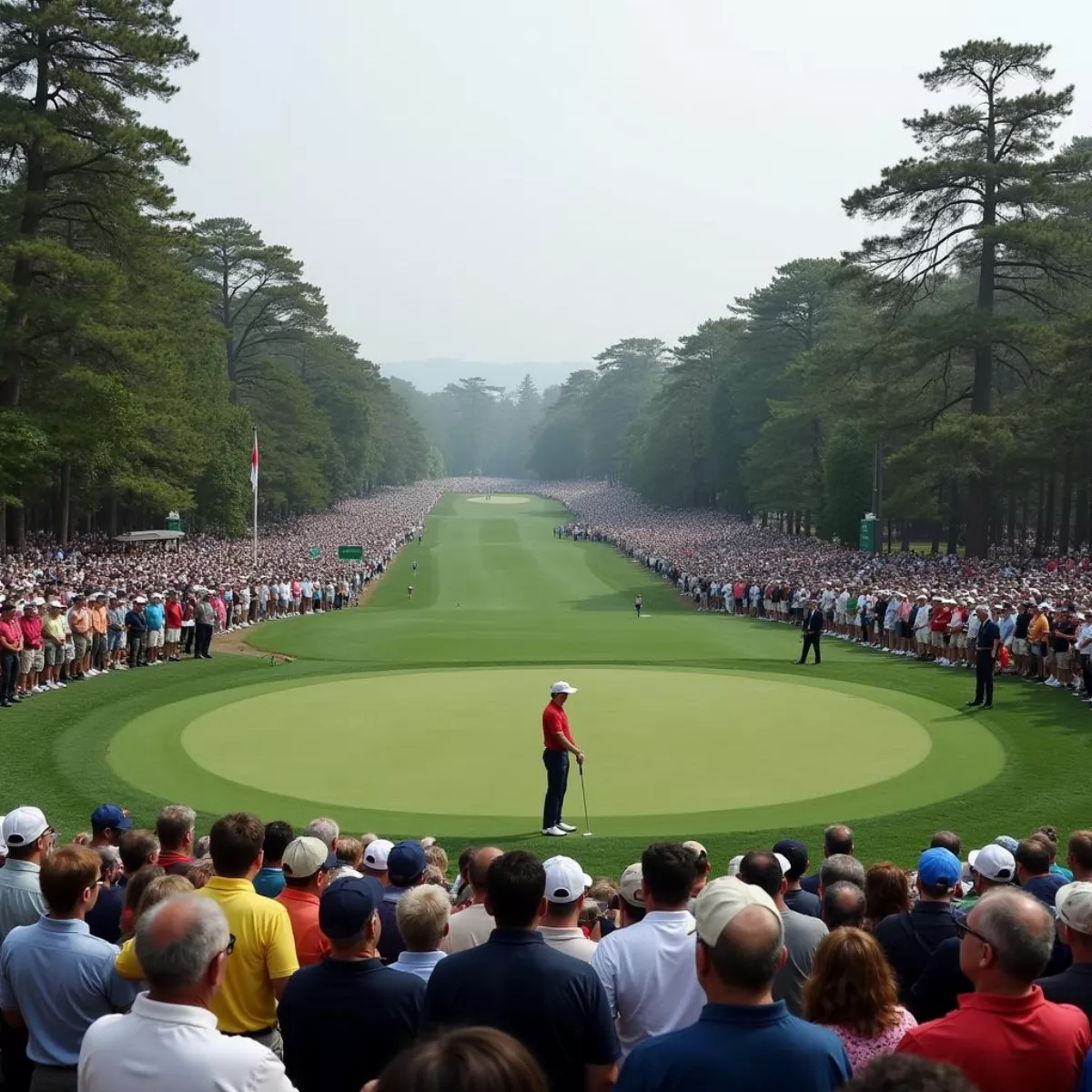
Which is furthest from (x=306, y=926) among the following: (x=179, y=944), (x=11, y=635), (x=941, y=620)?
(x=941, y=620)

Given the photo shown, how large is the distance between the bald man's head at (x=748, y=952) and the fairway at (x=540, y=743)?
35.4 ft

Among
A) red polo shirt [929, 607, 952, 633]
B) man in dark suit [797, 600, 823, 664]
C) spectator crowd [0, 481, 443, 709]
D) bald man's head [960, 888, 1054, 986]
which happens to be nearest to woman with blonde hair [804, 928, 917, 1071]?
bald man's head [960, 888, 1054, 986]

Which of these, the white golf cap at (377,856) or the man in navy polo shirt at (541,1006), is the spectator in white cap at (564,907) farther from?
the white golf cap at (377,856)

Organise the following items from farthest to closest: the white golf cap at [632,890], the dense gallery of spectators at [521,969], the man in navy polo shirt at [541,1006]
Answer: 1. the white golf cap at [632,890]
2. the man in navy polo shirt at [541,1006]
3. the dense gallery of spectators at [521,969]

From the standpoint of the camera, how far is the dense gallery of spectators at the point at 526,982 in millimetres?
3861

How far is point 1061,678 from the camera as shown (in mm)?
25703

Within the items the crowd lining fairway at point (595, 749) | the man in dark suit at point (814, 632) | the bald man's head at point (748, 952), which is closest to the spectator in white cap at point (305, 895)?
the bald man's head at point (748, 952)

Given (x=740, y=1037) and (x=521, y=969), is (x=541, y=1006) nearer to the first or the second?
(x=521, y=969)

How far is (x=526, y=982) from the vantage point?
16.4 feet

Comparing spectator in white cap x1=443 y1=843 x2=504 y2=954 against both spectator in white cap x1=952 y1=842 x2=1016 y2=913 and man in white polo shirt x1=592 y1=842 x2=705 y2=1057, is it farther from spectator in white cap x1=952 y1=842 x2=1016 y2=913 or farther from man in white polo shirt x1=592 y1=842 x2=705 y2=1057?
spectator in white cap x1=952 y1=842 x2=1016 y2=913

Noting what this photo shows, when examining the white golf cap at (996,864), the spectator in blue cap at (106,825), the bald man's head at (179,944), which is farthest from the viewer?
the spectator in blue cap at (106,825)

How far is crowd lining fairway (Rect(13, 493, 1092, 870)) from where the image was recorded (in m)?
15.4

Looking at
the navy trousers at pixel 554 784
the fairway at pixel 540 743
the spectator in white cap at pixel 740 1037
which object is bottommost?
the fairway at pixel 540 743

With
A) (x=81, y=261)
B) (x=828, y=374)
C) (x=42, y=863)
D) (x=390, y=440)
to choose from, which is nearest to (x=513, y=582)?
(x=828, y=374)
